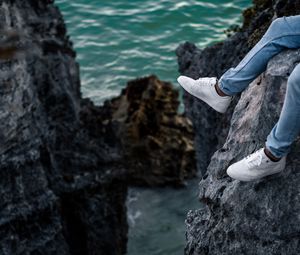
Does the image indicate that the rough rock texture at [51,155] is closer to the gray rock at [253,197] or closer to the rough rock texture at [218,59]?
the rough rock texture at [218,59]

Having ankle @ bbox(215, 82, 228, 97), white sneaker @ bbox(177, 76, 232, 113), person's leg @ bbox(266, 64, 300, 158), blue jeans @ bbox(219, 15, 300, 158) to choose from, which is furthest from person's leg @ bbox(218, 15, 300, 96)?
person's leg @ bbox(266, 64, 300, 158)

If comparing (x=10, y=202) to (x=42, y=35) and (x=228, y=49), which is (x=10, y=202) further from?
(x=228, y=49)

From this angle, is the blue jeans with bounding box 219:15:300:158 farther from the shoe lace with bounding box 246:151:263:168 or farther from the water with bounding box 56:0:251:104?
the water with bounding box 56:0:251:104

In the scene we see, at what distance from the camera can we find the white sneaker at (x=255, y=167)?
6.45 metres

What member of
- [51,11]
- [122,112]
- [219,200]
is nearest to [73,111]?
[51,11]

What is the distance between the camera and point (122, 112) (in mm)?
21812

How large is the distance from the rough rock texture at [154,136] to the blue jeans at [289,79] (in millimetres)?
13314

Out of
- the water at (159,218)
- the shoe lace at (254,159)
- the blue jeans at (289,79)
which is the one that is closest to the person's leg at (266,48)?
the blue jeans at (289,79)

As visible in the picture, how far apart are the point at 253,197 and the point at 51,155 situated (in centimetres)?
840

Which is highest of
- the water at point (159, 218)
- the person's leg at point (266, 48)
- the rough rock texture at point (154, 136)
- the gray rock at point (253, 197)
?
the person's leg at point (266, 48)

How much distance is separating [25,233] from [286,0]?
8269 mm

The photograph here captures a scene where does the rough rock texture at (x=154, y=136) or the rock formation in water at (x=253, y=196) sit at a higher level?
the rock formation in water at (x=253, y=196)

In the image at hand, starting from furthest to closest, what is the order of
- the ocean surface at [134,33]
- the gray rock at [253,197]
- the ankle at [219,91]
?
the ocean surface at [134,33] → the ankle at [219,91] → the gray rock at [253,197]

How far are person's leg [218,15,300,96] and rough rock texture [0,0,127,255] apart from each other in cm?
682
